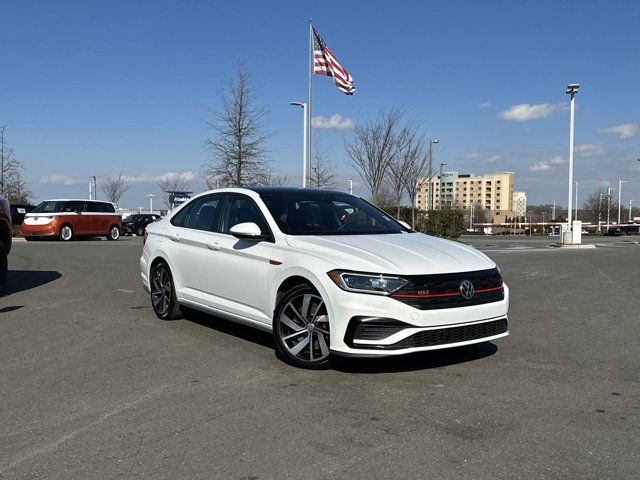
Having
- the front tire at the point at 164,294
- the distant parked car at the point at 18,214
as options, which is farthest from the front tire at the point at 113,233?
the front tire at the point at 164,294

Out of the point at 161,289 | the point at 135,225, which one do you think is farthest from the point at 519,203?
the point at 161,289

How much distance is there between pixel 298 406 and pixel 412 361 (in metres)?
1.51

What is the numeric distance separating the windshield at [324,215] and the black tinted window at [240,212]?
0.14 m

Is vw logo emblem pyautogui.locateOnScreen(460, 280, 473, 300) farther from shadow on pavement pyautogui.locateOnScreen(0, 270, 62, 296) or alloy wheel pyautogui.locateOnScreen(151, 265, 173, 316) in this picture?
shadow on pavement pyautogui.locateOnScreen(0, 270, 62, 296)

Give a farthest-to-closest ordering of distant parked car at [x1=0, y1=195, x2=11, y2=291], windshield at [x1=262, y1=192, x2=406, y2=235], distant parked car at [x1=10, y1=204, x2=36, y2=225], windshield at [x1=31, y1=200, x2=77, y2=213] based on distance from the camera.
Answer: distant parked car at [x1=10, y1=204, x2=36, y2=225]
windshield at [x1=31, y1=200, x2=77, y2=213]
distant parked car at [x1=0, y1=195, x2=11, y2=291]
windshield at [x1=262, y1=192, x2=406, y2=235]

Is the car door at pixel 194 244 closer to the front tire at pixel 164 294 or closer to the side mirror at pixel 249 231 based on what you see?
the front tire at pixel 164 294

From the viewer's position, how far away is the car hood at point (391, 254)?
468 cm

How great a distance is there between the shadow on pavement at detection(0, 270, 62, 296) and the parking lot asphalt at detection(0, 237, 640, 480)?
275 cm

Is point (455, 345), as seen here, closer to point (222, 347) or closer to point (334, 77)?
point (222, 347)

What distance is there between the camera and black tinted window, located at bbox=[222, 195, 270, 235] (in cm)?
589

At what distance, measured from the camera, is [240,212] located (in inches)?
242

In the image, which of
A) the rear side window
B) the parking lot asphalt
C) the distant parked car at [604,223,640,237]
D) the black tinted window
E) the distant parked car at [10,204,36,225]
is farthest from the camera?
the distant parked car at [604,223,640,237]

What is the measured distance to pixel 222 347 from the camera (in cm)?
588

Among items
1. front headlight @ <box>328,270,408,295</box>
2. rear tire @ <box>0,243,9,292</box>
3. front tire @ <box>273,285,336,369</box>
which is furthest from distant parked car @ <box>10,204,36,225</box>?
front headlight @ <box>328,270,408,295</box>
